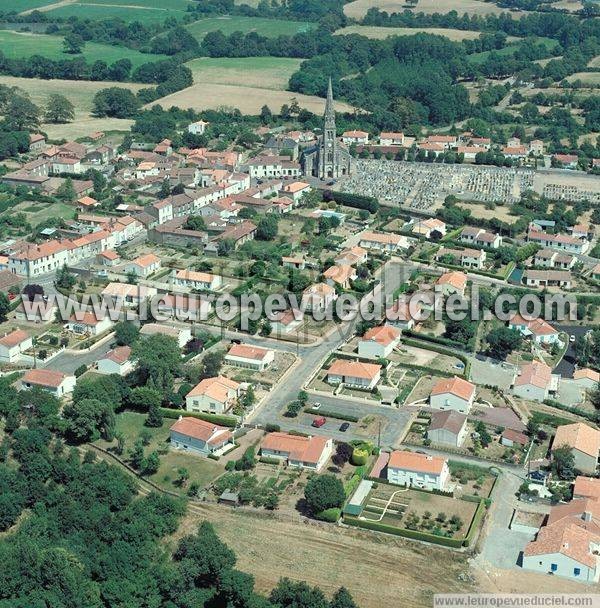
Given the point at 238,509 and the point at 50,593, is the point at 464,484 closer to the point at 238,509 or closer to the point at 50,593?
the point at 238,509

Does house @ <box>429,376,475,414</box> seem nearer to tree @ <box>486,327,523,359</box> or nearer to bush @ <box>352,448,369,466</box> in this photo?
tree @ <box>486,327,523,359</box>

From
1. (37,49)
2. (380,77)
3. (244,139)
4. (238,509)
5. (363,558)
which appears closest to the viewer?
(363,558)

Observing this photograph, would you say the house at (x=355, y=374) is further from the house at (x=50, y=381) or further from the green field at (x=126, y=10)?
the green field at (x=126, y=10)

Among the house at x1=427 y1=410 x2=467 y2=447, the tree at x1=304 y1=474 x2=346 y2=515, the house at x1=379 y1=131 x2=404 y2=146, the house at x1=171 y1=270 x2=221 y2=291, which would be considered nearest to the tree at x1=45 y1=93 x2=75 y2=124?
the house at x1=379 y1=131 x2=404 y2=146

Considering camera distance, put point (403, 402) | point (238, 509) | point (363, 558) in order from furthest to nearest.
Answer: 1. point (403, 402)
2. point (238, 509)
3. point (363, 558)

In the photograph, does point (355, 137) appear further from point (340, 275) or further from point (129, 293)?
point (129, 293)

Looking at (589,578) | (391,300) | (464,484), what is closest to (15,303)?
(391,300)

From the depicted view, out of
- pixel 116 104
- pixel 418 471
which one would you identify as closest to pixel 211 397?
pixel 418 471

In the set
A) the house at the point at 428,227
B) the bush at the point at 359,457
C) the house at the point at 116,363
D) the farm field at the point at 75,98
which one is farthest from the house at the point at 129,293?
the farm field at the point at 75,98
